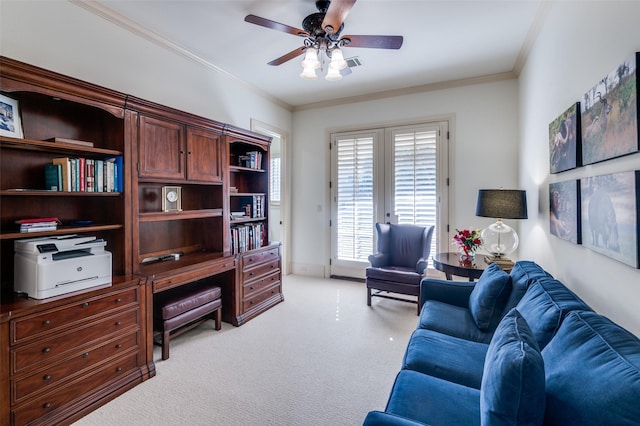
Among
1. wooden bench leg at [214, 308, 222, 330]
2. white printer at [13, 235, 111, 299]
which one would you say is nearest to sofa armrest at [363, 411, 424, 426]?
white printer at [13, 235, 111, 299]

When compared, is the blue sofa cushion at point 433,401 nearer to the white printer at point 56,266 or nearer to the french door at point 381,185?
the white printer at point 56,266

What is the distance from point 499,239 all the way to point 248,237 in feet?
9.02

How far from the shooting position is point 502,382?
0.92 meters

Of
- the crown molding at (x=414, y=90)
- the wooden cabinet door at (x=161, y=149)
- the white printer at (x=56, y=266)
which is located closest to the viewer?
the white printer at (x=56, y=266)

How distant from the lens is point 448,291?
96.8 inches

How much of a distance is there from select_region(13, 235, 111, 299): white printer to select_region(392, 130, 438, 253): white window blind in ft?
11.7

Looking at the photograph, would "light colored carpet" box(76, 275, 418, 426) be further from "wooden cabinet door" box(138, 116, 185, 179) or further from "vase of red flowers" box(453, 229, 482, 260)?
"wooden cabinet door" box(138, 116, 185, 179)

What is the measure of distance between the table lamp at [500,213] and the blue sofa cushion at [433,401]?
1938mm

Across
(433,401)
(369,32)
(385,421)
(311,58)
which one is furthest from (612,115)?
(369,32)

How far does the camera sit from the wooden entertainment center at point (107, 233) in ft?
5.60

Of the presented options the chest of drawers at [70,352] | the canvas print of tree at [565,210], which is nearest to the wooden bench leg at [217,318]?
the chest of drawers at [70,352]

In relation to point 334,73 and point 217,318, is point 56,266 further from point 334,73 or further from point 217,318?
point 334,73

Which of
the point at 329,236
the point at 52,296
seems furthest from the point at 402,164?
the point at 52,296

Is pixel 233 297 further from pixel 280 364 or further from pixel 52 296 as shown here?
pixel 52 296
